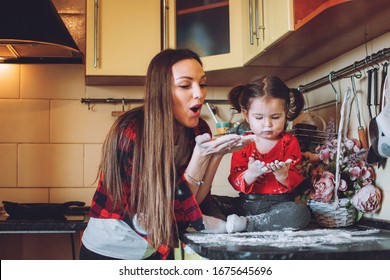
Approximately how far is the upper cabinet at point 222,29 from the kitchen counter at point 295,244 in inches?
18.3

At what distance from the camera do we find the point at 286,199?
1.02 m

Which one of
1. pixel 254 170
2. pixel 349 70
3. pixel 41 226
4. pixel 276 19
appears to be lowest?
pixel 41 226

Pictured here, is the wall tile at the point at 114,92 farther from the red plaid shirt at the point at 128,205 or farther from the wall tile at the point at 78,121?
the red plaid shirt at the point at 128,205

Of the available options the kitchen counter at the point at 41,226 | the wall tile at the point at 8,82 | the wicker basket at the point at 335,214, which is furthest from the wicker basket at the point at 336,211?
the wall tile at the point at 8,82

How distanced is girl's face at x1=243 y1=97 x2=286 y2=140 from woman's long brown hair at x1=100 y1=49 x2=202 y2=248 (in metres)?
0.21

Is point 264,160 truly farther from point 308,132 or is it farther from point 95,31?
point 95,31

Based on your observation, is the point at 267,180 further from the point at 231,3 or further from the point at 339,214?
the point at 231,3

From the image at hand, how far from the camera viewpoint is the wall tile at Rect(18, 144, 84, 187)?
1549 mm

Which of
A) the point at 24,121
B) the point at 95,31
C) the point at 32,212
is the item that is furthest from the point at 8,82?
the point at 32,212

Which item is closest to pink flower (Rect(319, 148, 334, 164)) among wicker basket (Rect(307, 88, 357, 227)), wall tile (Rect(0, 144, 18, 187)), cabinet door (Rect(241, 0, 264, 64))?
wicker basket (Rect(307, 88, 357, 227))

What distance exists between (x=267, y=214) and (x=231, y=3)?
0.64 m

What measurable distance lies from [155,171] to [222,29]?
64cm

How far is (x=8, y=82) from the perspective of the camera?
1.56 metres

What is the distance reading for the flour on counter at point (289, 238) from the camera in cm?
75
